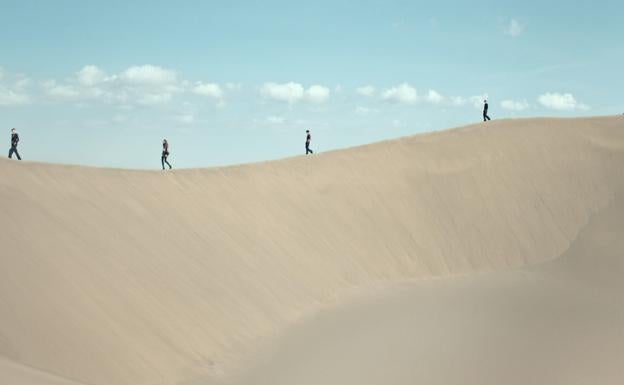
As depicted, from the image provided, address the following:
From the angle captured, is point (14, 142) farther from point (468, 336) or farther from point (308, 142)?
point (468, 336)

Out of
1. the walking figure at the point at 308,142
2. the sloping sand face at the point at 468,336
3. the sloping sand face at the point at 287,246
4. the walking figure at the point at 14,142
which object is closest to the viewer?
the sloping sand face at the point at 287,246

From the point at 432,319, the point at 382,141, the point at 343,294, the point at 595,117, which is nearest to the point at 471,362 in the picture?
the point at 432,319

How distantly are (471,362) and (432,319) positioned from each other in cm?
297

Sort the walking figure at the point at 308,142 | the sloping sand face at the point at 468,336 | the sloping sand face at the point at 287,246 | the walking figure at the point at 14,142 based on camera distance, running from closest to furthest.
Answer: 1. the sloping sand face at the point at 287,246
2. the sloping sand face at the point at 468,336
3. the walking figure at the point at 14,142
4. the walking figure at the point at 308,142

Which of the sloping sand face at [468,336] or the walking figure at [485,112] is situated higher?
the walking figure at [485,112]

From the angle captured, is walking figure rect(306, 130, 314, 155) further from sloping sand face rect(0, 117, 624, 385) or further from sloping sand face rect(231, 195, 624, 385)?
sloping sand face rect(231, 195, 624, 385)

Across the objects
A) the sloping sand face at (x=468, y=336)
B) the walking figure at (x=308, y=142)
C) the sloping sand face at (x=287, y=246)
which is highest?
the walking figure at (x=308, y=142)

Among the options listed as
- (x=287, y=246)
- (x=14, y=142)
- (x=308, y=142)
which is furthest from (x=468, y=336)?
(x=14, y=142)

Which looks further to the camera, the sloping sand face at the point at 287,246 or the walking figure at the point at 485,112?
the walking figure at the point at 485,112

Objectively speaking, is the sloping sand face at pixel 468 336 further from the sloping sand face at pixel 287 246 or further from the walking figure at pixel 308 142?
the walking figure at pixel 308 142

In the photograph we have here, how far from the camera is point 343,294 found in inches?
796

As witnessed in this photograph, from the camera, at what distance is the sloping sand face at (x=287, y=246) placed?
13844mm

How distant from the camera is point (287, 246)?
68.8ft

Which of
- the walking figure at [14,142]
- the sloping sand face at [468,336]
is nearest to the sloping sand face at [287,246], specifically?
the sloping sand face at [468,336]
